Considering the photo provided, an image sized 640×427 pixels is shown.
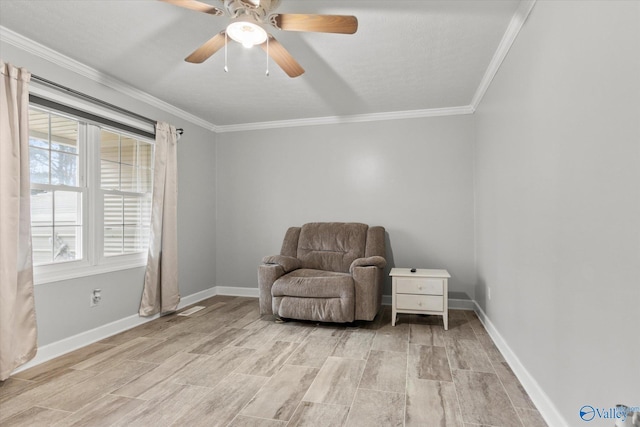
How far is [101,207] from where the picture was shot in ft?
10.8

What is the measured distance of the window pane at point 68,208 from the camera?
2938 millimetres

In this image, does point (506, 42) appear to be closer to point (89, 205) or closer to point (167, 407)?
point (167, 407)

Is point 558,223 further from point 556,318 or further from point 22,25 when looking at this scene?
point 22,25

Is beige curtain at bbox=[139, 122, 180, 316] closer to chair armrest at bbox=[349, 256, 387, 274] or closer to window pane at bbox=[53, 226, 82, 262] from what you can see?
window pane at bbox=[53, 226, 82, 262]

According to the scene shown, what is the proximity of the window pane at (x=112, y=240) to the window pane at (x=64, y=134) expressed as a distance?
0.80 m

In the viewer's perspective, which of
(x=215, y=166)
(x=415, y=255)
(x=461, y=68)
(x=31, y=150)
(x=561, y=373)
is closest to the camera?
(x=561, y=373)

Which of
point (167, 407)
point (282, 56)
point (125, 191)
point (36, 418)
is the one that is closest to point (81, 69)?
point (125, 191)

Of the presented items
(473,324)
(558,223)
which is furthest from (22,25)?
(473,324)

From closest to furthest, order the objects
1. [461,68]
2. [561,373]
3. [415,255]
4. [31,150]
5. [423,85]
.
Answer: [561,373], [31,150], [461,68], [423,85], [415,255]

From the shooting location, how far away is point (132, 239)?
3.71 metres

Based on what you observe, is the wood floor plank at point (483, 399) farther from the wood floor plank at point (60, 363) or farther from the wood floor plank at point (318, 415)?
the wood floor plank at point (60, 363)

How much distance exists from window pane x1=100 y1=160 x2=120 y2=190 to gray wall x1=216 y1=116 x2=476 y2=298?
1739 mm

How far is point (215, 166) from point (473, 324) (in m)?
3.97

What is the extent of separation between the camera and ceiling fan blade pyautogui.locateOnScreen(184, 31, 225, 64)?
84.4 inches
